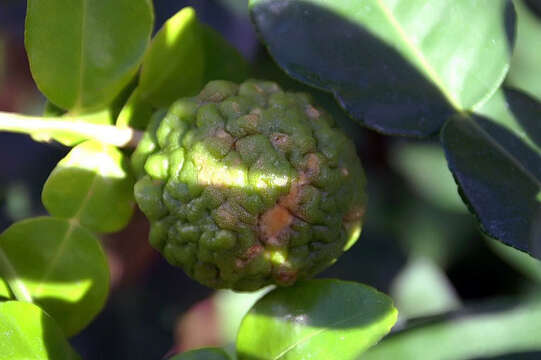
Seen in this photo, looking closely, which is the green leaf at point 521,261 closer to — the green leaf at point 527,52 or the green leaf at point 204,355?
the green leaf at point 527,52

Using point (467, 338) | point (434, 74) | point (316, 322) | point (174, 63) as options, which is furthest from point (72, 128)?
point (467, 338)

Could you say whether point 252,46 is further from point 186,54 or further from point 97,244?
point 97,244

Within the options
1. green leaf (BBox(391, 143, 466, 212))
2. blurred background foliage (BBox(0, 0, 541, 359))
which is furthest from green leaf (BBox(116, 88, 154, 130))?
green leaf (BBox(391, 143, 466, 212))

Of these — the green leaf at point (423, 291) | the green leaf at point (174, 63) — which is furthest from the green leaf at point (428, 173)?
the green leaf at point (174, 63)

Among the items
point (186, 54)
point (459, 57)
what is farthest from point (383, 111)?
point (186, 54)

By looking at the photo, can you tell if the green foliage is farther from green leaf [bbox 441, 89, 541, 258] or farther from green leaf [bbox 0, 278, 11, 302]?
green leaf [bbox 0, 278, 11, 302]

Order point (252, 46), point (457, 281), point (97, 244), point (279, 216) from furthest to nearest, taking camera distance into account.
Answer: point (457, 281) → point (252, 46) → point (97, 244) → point (279, 216)

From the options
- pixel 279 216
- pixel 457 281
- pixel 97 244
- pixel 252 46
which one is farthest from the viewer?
pixel 457 281
